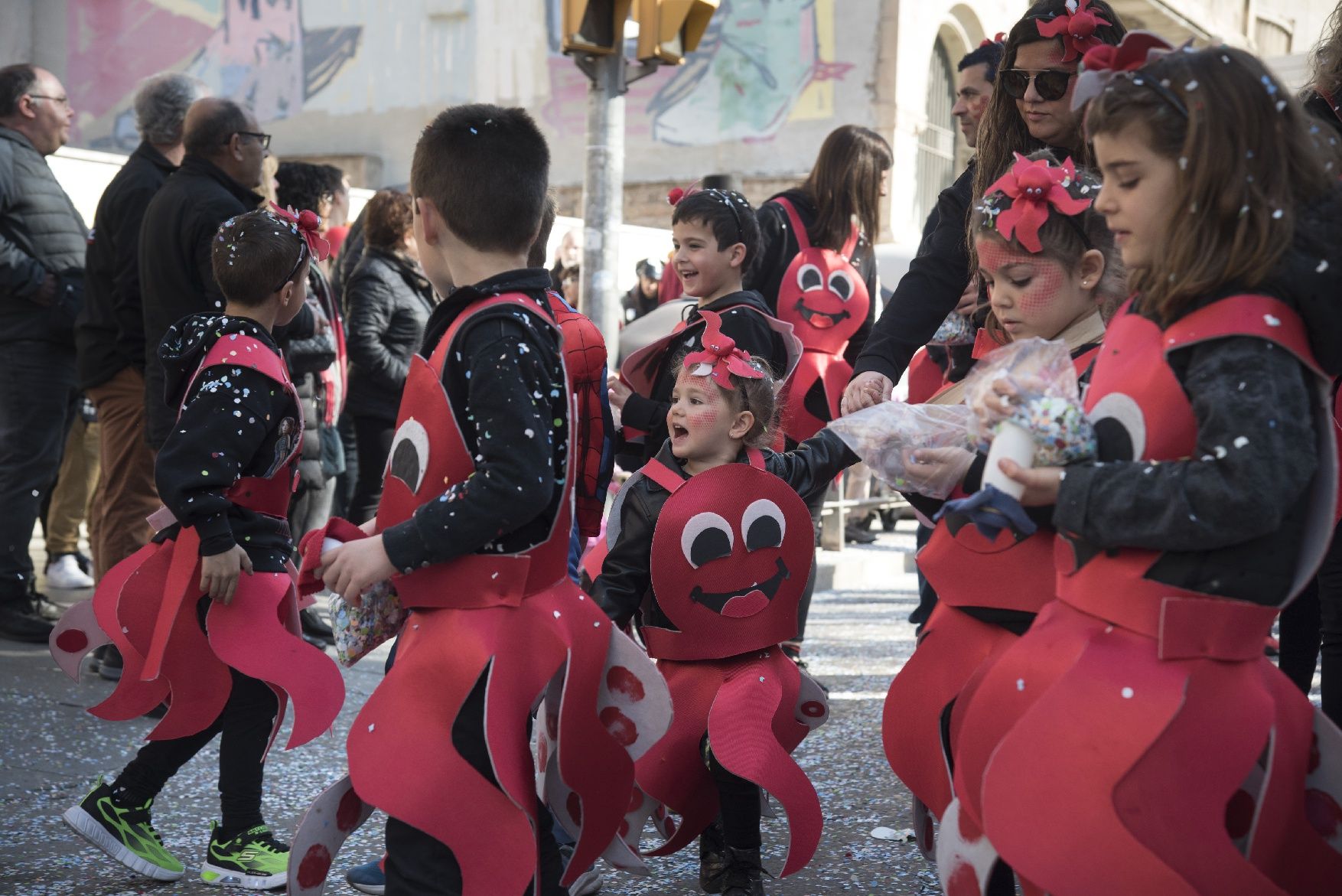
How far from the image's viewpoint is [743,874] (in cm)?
331

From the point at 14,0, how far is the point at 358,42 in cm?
845

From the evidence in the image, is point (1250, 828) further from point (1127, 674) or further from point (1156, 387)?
point (1156, 387)

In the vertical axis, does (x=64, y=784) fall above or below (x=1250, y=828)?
below

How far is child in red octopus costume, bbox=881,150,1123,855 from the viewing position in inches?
103

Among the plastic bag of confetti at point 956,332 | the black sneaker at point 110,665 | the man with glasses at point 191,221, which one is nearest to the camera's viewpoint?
the plastic bag of confetti at point 956,332

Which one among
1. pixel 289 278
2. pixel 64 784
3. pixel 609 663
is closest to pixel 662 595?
pixel 609 663

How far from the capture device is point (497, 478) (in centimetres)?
238

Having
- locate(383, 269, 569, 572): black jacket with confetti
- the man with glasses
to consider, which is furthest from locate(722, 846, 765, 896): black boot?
the man with glasses

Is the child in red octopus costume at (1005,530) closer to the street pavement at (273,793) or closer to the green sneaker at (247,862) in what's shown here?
the street pavement at (273,793)

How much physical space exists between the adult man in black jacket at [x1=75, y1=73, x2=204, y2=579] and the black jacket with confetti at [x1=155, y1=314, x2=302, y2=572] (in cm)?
157

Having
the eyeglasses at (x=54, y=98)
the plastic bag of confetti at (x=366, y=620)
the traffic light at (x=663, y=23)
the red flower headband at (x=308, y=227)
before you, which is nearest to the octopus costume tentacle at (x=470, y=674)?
the plastic bag of confetti at (x=366, y=620)

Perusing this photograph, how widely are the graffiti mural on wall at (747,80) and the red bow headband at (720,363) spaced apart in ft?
57.5

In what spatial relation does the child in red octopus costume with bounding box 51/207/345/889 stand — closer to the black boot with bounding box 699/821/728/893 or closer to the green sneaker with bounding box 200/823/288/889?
the green sneaker with bounding box 200/823/288/889

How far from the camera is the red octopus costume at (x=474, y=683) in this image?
7.87 ft
